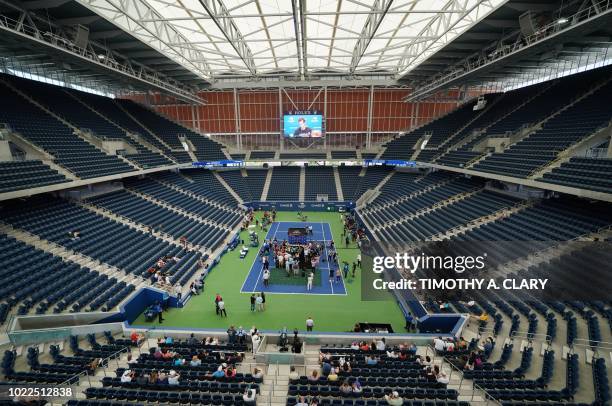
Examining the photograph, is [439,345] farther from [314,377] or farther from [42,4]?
[42,4]

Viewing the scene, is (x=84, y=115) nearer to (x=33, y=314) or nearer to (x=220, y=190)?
(x=220, y=190)

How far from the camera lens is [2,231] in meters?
14.9

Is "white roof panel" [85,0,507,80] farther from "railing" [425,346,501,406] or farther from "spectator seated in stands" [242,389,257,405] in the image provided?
"spectator seated in stands" [242,389,257,405]

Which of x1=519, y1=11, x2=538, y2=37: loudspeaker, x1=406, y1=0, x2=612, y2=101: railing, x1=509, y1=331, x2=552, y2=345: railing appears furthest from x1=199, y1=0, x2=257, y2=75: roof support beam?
x1=509, y1=331, x2=552, y2=345: railing

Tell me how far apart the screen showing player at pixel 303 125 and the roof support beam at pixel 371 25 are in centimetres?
1051

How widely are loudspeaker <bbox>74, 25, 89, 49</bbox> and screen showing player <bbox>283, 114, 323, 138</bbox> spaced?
23.6m

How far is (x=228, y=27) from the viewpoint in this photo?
20391mm

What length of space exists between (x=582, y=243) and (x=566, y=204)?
4778 mm

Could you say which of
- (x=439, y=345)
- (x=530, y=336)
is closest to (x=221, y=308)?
(x=439, y=345)

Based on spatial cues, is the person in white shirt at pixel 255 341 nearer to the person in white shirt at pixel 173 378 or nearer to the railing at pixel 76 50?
the person in white shirt at pixel 173 378

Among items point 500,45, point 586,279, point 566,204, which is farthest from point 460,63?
point 586,279

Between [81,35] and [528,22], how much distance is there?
2573 centimetres

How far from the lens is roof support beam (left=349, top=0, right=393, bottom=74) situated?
1602 centimetres

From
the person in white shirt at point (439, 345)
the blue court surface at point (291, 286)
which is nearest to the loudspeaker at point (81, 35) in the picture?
the blue court surface at point (291, 286)
